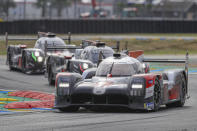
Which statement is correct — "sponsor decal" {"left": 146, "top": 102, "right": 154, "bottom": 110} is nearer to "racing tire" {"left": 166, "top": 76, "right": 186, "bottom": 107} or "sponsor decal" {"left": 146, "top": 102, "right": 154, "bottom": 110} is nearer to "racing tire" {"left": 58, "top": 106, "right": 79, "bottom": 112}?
"racing tire" {"left": 58, "top": 106, "right": 79, "bottom": 112}

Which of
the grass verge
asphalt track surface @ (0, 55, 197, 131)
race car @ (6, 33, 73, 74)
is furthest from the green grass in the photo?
asphalt track surface @ (0, 55, 197, 131)

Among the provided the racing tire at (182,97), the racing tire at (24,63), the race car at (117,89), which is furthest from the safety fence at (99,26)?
the race car at (117,89)

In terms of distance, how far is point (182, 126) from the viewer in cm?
1045

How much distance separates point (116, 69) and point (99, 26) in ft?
133

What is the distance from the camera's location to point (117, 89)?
13.0m

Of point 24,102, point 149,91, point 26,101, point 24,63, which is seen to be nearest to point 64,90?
point 24,102

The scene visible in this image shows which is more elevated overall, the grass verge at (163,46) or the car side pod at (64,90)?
the car side pod at (64,90)

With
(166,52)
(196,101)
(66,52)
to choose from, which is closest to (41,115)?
(196,101)

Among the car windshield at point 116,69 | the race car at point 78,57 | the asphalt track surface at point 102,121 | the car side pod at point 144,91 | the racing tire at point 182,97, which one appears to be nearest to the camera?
the asphalt track surface at point 102,121

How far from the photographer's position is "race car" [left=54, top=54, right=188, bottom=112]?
13.0 metres

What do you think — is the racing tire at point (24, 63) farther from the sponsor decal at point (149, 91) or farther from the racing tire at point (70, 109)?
the sponsor decal at point (149, 91)

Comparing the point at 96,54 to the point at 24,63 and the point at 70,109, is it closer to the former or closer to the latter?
the point at 24,63

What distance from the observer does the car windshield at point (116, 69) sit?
45.8ft

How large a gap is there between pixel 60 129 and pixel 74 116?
2.37 meters
